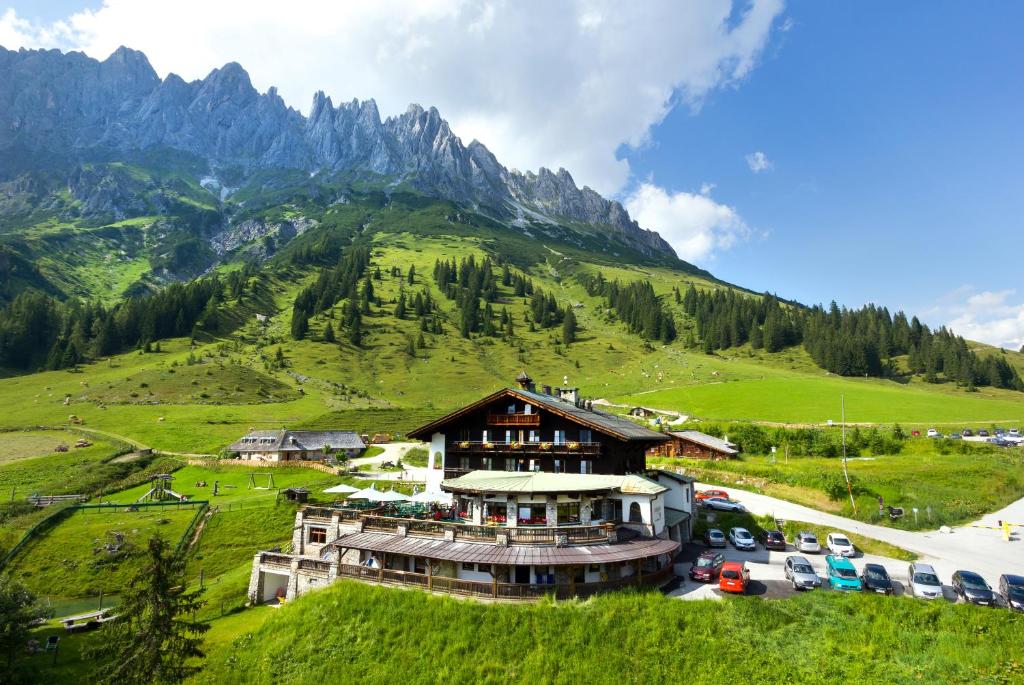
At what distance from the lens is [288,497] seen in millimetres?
62344

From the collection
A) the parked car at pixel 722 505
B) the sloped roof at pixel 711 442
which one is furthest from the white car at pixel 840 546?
the sloped roof at pixel 711 442

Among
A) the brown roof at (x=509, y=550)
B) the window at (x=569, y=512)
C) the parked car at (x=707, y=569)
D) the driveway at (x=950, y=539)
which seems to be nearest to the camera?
the brown roof at (x=509, y=550)

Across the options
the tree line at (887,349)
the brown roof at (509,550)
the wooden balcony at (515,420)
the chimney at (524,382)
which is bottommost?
the brown roof at (509,550)

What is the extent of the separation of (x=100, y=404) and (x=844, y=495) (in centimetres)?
13643

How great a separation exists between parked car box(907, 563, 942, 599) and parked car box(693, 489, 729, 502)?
84.3ft

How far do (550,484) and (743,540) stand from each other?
59.9ft

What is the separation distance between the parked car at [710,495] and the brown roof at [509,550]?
24239 millimetres

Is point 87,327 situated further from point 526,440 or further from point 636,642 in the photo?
point 636,642

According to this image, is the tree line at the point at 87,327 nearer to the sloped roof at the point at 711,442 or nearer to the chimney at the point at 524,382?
the chimney at the point at 524,382

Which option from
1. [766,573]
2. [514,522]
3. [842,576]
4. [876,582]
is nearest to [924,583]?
[876,582]

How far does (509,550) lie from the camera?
3253 centimetres

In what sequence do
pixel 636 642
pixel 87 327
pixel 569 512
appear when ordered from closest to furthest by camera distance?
1. pixel 636 642
2. pixel 569 512
3. pixel 87 327

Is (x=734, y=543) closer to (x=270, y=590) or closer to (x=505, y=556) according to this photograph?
(x=505, y=556)

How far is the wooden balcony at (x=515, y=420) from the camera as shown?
47031 millimetres
